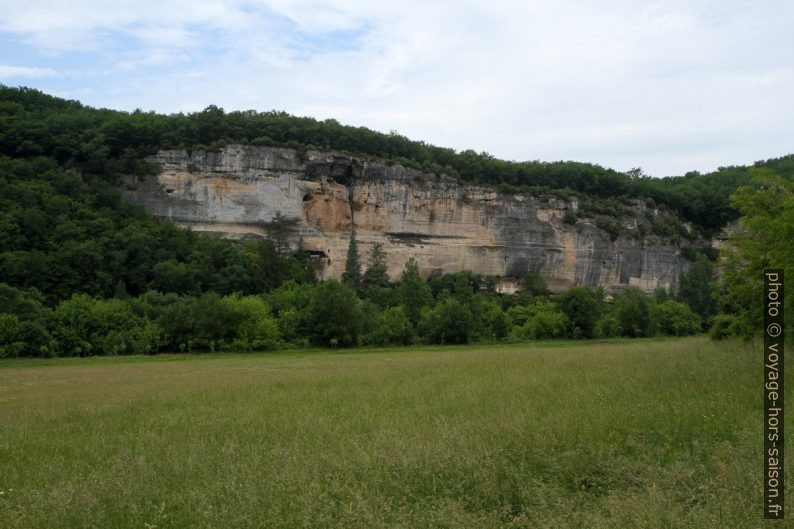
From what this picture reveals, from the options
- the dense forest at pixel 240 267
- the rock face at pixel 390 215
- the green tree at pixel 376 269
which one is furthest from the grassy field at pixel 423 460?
the rock face at pixel 390 215

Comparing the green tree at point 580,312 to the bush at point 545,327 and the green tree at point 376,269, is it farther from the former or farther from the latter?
the green tree at point 376,269

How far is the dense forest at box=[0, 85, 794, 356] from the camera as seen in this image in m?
46.8

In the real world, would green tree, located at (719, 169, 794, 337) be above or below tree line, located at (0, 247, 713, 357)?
above

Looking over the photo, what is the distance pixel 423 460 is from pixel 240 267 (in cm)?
6824

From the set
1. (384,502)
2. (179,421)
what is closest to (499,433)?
(384,502)

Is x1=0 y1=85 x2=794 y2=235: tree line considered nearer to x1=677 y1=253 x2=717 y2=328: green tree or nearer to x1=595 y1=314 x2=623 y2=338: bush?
x1=677 y1=253 x2=717 y2=328: green tree

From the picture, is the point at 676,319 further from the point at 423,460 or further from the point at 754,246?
the point at 423,460

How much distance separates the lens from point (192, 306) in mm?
49375

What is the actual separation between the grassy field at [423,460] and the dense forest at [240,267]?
391 inches

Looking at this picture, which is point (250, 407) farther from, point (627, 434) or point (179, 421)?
point (627, 434)

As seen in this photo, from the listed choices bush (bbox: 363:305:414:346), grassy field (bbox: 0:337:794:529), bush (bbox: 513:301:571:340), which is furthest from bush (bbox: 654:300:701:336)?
grassy field (bbox: 0:337:794:529)

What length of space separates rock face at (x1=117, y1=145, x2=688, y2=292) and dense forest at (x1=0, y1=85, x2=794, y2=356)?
8.88ft

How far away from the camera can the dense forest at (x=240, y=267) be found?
46812 mm

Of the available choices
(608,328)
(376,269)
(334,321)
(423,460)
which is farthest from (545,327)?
(423,460)
